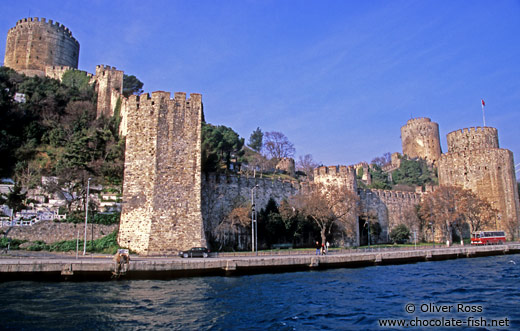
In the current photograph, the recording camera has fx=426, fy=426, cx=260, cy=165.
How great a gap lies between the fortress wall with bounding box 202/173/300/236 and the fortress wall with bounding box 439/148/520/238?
2707 cm

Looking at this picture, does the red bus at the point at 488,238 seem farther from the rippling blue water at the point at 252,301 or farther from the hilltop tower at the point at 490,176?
the rippling blue water at the point at 252,301

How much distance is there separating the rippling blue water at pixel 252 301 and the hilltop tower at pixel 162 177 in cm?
637

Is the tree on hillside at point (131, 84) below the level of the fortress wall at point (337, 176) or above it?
above

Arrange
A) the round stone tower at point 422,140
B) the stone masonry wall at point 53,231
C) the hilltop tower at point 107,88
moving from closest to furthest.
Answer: the stone masonry wall at point 53,231 < the hilltop tower at point 107,88 < the round stone tower at point 422,140

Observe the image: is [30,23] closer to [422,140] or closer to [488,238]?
[488,238]

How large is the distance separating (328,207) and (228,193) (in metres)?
9.87

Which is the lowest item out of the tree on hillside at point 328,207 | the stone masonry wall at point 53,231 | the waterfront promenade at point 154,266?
the waterfront promenade at point 154,266

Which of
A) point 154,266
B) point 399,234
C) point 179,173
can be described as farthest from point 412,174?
point 154,266

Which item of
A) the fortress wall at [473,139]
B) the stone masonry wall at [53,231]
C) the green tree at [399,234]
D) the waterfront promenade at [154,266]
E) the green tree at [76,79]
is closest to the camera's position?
the waterfront promenade at [154,266]

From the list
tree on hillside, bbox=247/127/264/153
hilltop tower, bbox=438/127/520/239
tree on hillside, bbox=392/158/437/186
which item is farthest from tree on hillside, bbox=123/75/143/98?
tree on hillside, bbox=392/158/437/186

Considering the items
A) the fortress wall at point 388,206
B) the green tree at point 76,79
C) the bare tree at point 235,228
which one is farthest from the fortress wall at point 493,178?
the green tree at point 76,79

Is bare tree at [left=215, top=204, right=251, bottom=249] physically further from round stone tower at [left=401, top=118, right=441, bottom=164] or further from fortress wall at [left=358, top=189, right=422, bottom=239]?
round stone tower at [left=401, top=118, right=441, bottom=164]

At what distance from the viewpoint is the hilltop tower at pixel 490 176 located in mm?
50500

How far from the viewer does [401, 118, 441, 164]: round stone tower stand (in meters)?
90.3
